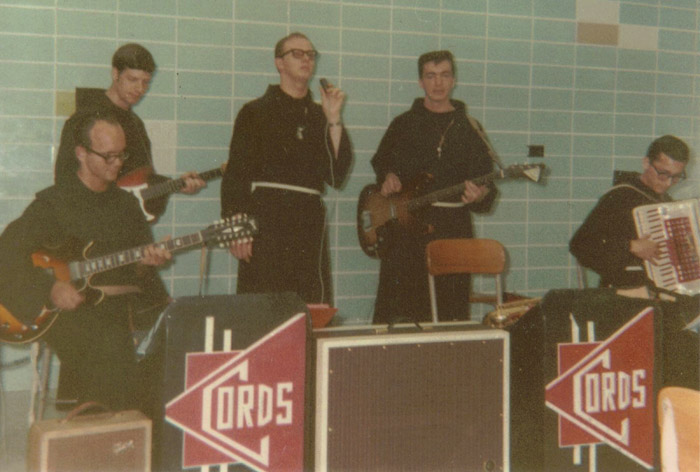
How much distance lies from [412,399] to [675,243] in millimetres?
2051

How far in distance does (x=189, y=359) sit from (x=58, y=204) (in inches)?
48.1

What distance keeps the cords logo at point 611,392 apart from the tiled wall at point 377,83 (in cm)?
228

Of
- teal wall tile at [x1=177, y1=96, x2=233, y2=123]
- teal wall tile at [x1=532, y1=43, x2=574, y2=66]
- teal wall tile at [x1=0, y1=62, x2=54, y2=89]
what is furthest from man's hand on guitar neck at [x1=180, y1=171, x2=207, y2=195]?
teal wall tile at [x1=532, y1=43, x2=574, y2=66]

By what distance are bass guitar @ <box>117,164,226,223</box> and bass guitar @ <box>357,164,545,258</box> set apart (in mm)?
875

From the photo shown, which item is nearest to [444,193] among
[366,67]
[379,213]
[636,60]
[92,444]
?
[379,213]

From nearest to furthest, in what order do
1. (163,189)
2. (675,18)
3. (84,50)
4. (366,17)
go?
(163,189) < (84,50) < (366,17) < (675,18)

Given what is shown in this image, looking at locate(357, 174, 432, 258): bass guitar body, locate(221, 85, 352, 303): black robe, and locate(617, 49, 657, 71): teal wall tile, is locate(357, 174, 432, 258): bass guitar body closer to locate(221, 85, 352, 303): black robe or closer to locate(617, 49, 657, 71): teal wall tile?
locate(221, 85, 352, 303): black robe

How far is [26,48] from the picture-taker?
3885 millimetres

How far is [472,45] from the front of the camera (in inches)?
185

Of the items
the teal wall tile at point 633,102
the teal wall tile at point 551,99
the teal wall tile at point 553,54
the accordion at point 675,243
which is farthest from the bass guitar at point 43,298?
the teal wall tile at point 633,102

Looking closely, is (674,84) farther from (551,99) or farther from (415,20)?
(415,20)

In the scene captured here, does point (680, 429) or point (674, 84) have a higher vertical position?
point (674, 84)

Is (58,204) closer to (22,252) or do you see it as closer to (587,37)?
(22,252)

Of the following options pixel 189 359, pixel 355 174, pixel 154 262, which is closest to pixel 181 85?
pixel 355 174
